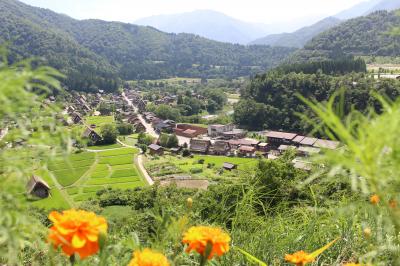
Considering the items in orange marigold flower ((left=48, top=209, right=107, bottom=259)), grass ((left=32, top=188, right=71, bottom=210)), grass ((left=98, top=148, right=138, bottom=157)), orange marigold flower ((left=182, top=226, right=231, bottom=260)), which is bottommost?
grass ((left=98, top=148, right=138, bottom=157))

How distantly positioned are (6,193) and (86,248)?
0.77ft

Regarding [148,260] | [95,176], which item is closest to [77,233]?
[148,260]

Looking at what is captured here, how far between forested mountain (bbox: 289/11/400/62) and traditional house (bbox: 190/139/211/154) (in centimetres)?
4782

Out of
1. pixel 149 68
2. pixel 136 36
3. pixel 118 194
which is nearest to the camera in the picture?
pixel 118 194

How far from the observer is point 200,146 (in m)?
38.5

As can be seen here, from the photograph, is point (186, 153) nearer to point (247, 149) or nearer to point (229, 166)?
point (247, 149)

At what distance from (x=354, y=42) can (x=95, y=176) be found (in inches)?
2793

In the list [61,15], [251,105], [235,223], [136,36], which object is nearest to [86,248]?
[235,223]

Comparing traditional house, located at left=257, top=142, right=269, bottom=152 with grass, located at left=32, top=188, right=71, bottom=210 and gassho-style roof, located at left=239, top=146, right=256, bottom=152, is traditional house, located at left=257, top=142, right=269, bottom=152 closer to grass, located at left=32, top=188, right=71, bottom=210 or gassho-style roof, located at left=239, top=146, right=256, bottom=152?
gassho-style roof, located at left=239, top=146, right=256, bottom=152

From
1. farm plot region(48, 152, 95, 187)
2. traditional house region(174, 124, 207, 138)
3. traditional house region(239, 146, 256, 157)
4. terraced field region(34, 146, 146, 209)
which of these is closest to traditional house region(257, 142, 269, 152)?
traditional house region(239, 146, 256, 157)

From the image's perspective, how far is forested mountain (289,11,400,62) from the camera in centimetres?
7575

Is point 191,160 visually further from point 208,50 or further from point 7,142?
point 208,50

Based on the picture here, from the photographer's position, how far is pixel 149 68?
4154 inches

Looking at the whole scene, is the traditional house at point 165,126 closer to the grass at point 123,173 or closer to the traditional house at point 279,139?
the traditional house at point 279,139
